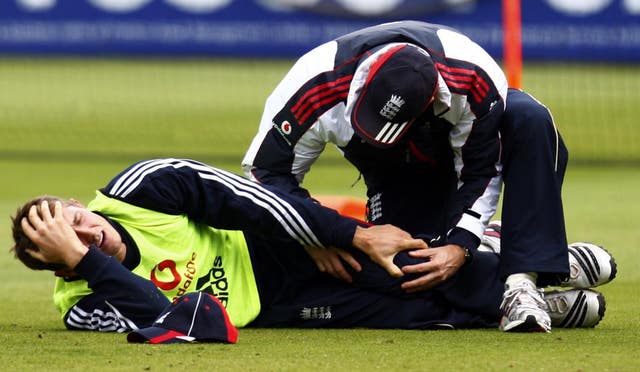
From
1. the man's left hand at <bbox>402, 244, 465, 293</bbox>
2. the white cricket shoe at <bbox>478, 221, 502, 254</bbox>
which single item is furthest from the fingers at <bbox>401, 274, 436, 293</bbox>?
the white cricket shoe at <bbox>478, 221, 502, 254</bbox>

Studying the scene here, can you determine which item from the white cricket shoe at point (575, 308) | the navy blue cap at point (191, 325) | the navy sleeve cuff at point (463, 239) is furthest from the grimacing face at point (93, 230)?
the white cricket shoe at point (575, 308)

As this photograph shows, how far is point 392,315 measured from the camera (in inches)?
202

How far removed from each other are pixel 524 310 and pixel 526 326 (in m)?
0.06

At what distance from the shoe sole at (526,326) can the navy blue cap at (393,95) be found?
80cm

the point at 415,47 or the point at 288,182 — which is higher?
the point at 415,47

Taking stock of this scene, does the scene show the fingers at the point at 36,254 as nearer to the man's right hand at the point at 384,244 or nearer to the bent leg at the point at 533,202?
the man's right hand at the point at 384,244

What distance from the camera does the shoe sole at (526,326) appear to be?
4.82 m

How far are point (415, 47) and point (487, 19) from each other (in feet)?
30.5

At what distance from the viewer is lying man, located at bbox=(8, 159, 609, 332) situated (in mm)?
4754

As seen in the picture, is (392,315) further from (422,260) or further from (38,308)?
(38,308)

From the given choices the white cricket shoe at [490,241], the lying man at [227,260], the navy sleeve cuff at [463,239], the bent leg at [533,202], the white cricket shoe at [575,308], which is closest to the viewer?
the lying man at [227,260]

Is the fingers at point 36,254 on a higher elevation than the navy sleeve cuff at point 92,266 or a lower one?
higher

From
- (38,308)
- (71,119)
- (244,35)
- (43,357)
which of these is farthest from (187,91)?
(43,357)

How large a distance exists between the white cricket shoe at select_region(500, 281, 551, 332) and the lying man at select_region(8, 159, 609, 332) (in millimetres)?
174
